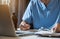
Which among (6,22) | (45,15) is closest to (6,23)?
(6,22)

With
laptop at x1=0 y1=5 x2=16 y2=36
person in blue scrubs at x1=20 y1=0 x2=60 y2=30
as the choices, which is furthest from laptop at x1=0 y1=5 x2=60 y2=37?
person in blue scrubs at x1=20 y1=0 x2=60 y2=30

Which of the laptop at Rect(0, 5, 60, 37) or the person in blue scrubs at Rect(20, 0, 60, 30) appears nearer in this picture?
the laptop at Rect(0, 5, 60, 37)

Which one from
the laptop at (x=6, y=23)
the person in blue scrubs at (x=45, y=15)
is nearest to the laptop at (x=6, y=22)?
the laptop at (x=6, y=23)

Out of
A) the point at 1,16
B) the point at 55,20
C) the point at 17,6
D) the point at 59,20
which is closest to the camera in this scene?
the point at 1,16

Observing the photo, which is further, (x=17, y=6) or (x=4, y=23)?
(x=17, y=6)

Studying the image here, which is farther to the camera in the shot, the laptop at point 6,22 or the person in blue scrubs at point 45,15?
the person in blue scrubs at point 45,15

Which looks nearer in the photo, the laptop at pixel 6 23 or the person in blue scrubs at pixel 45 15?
the laptop at pixel 6 23

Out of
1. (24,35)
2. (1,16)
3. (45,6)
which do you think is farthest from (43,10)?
(1,16)

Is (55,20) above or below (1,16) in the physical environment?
below

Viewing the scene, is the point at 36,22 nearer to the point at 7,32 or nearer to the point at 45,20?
the point at 45,20

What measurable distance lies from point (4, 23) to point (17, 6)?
53.9 inches

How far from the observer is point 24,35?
120 centimetres

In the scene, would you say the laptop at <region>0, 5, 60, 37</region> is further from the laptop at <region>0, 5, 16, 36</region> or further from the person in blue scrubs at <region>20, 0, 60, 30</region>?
the person in blue scrubs at <region>20, 0, 60, 30</region>

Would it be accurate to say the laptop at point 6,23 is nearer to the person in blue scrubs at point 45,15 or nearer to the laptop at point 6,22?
the laptop at point 6,22
